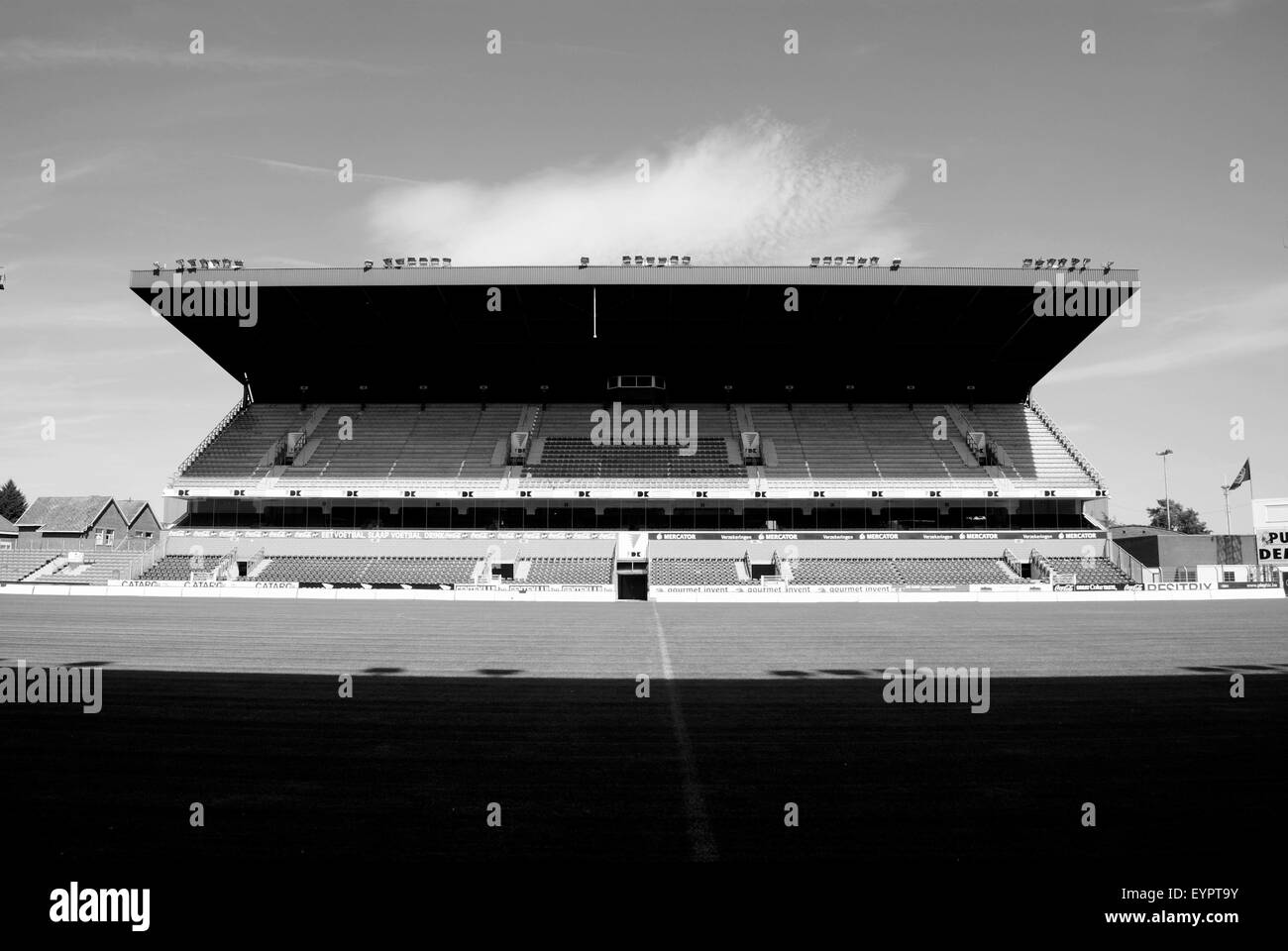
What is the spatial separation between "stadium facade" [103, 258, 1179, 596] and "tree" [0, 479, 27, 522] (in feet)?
266

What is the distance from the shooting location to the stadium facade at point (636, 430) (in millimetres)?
45312

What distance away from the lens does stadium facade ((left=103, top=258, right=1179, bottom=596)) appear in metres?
45.3

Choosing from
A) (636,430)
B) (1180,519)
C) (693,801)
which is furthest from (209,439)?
(1180,519)

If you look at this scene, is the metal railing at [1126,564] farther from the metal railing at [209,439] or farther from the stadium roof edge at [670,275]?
the metal railing at [209,439]

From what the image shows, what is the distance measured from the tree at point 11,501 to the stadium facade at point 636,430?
81070 mm

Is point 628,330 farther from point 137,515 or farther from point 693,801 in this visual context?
point 137,515

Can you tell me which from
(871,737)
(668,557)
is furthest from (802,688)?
(668,557)

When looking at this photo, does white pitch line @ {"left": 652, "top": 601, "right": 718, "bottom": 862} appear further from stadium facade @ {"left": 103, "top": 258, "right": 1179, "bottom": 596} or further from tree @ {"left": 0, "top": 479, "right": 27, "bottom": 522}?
tree @ {"left": 0, "top": 479, "right": 27, "bottom": 522}

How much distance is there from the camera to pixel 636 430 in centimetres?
5625

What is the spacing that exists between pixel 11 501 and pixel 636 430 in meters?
108

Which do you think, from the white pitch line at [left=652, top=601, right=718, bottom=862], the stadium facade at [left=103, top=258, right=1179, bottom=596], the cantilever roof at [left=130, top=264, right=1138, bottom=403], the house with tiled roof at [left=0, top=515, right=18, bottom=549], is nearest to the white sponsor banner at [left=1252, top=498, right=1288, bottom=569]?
the white pitch line at [left=652, top=601, right=718, bottom=862]

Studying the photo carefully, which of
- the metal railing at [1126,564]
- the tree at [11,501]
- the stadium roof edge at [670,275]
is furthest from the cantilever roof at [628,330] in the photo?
the tree at [11,501]
